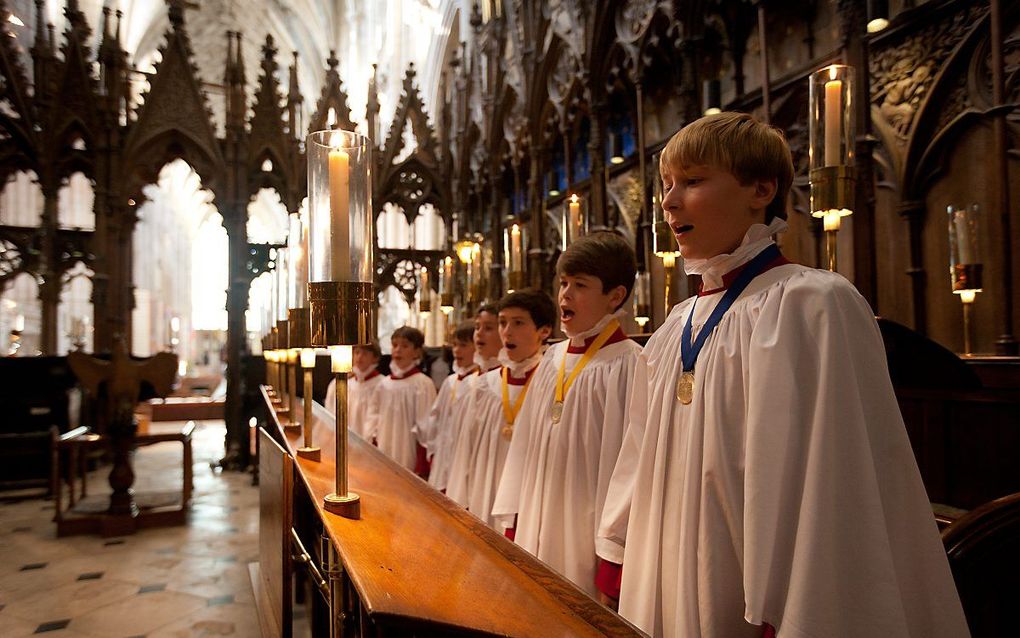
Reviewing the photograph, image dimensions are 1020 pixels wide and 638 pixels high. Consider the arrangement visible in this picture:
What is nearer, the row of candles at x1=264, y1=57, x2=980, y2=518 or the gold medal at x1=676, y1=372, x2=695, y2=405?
the gold medal at x1=676, y1=372, x2=695, y2=405

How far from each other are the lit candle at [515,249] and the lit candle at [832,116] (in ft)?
8.87

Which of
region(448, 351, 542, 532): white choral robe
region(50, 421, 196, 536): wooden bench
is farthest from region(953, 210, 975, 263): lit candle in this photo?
region(50, 421, 196, 536): wooden bench

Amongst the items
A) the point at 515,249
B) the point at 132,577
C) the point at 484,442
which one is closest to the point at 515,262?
the point at 515,249

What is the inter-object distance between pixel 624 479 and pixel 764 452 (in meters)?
0.60

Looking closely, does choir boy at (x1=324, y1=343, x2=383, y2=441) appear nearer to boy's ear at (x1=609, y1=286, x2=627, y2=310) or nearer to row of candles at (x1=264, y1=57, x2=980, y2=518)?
row of candles at (x1=264, y1=57, x2=980, y2=518)

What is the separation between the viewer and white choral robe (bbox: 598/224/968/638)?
946mm

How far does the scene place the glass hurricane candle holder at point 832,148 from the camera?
181cm

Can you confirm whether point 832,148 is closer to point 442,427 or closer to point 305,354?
point 305,354

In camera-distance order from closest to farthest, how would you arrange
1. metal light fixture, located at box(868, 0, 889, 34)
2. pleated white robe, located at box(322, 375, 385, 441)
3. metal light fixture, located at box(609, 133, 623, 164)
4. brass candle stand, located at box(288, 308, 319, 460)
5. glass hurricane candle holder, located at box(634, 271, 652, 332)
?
brass candle stand, located at box(288, 308, 319, 460), metal light fixture, located at box(868, 0, 889, 34), glass hurricane candle holder, located at box(634, 271, 652, 332), pleated white robe, located at box(322, 375, 385, 441), metal light fixture, located at box(609, 133, 623, 164)

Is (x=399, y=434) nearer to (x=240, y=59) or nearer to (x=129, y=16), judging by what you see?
(x=240, y=59)

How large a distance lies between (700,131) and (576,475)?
123 centimetres

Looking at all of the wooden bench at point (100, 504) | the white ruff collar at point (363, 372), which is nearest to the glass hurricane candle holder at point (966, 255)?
the white ruff collar at point (363, 372)

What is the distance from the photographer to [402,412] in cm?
536

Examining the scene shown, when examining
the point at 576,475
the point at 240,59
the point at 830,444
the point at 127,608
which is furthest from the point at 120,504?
the point at 240,59
